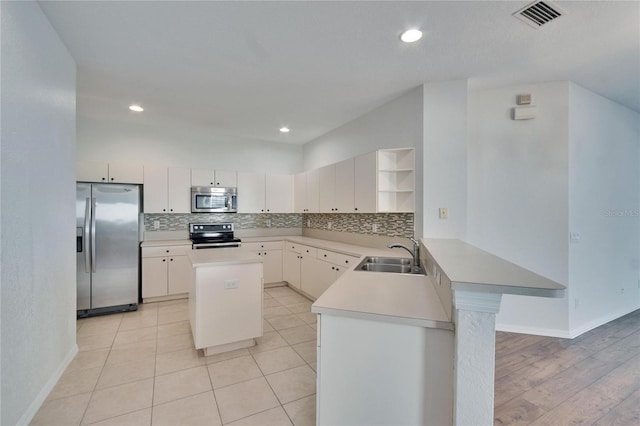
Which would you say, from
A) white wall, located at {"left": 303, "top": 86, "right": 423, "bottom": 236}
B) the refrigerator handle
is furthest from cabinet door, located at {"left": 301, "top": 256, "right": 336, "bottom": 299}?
the refrigerator handle

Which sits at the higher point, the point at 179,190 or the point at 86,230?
the point at 179,190

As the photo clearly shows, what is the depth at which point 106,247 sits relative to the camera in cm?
369

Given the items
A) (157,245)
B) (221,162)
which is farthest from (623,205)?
(157,245)

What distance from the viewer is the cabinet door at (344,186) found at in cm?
374

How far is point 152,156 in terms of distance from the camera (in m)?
4.64

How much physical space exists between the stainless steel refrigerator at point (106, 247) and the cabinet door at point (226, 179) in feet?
4.12

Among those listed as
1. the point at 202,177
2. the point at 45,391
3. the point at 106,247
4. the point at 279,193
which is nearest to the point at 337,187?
the point at 279,193

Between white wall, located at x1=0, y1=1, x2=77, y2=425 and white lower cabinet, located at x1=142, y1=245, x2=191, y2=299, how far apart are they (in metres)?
1.67

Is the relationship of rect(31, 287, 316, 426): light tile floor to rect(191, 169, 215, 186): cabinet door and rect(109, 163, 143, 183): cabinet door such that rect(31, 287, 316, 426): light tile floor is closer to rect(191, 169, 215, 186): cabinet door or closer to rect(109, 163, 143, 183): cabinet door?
rect(109, 163, 143, 183): cabinet door

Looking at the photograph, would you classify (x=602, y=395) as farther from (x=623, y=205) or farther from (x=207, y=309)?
(x=207, y=309)

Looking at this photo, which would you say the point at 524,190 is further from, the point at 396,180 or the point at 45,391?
the point at 45,391

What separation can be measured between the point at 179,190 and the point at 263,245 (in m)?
1.61

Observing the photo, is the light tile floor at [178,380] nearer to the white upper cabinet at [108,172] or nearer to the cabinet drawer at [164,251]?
the cabinet drawer at [164,251]

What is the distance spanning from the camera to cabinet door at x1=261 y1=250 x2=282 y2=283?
16.2 ft
